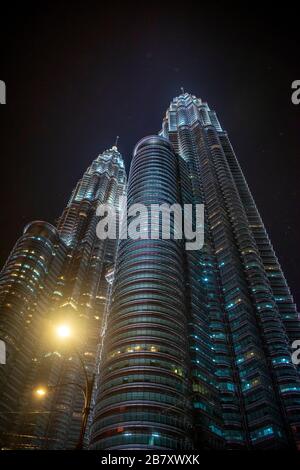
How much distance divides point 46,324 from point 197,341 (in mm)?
69123

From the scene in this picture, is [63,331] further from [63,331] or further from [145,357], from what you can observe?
[145,357]

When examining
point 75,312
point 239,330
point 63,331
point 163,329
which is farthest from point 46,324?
point 63,331

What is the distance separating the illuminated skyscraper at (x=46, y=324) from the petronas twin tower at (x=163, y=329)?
502 millimetres

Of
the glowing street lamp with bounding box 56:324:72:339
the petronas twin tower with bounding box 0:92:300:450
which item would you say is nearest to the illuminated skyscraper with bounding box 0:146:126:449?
the petronas twin tower with bounding box 0:92:300:450

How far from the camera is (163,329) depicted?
8694 centimetres

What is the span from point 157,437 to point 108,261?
12594 centimetres

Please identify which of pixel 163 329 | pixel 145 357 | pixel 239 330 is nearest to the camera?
pixel 145 357

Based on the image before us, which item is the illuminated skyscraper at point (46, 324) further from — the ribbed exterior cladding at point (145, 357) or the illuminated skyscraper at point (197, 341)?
the illuminated skyscraper at point (197, 341)

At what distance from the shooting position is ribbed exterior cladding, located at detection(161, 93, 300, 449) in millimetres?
86250

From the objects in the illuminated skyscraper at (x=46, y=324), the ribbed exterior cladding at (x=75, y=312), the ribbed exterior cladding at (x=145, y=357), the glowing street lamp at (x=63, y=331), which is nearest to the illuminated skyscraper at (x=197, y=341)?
the ribbed exterior cladding at (x=145, y=357)

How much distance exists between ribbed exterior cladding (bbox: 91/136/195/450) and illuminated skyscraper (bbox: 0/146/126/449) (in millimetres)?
14628

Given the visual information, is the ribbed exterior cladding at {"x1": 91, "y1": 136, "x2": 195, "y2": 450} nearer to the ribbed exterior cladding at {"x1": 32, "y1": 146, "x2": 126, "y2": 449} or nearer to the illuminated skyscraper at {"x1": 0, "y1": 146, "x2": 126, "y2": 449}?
the illuminated skyscraper at {"x1": 0, "y1": 146, "x2": 126, "y2": 449}

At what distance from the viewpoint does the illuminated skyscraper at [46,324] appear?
11631 centimetres
